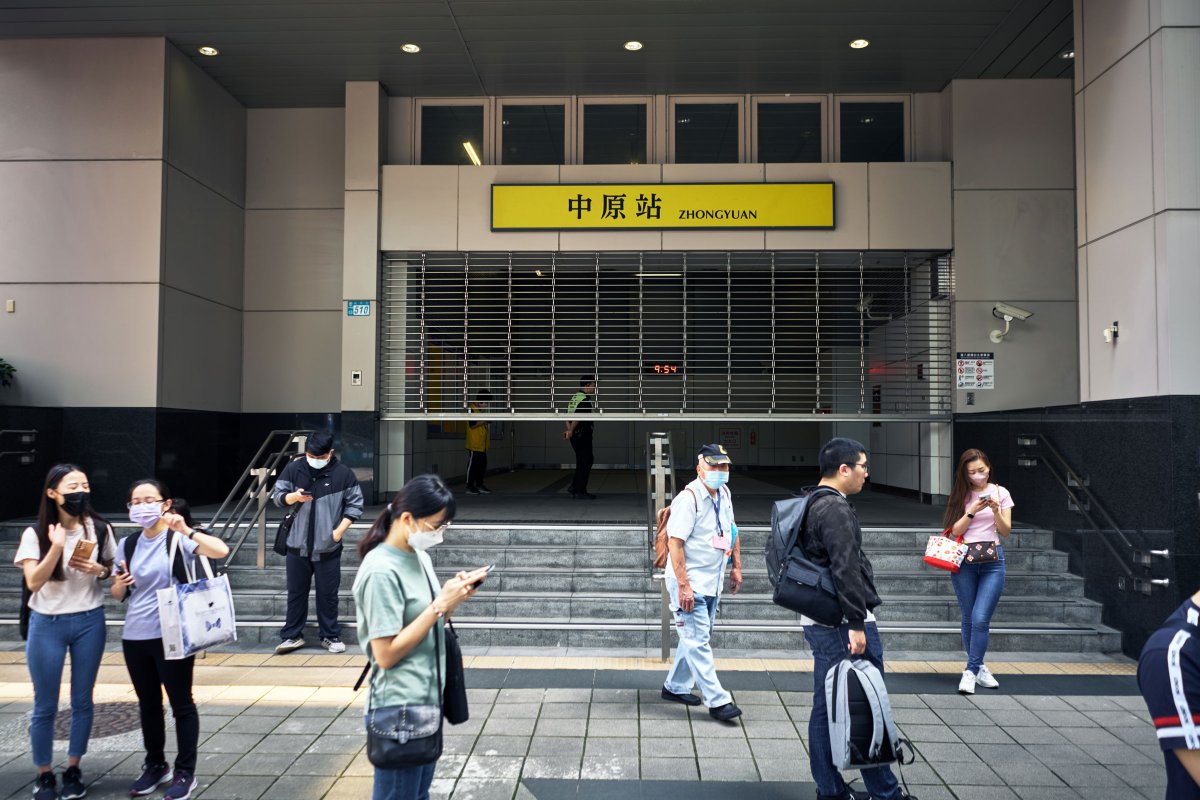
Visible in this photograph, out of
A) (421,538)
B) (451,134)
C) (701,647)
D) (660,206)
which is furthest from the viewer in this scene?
(451,134)

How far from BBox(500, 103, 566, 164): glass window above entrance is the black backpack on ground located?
797cm

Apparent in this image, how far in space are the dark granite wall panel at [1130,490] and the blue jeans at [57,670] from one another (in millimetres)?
6720

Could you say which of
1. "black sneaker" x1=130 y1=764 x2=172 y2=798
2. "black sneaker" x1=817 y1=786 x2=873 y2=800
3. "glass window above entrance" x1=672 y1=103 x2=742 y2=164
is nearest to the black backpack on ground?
"black sneaker" x1=817 y1=786 x2=873 y2=800

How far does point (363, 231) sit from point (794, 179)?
541 centimetres

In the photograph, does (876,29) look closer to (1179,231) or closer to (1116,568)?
(1179,231)

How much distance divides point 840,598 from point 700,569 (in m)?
1.57

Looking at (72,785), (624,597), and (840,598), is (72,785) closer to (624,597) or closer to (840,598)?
(840,598)

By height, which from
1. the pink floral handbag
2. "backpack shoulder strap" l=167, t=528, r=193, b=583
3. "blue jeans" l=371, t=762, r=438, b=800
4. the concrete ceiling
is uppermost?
the concrete ceiling

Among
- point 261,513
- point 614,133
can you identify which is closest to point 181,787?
point 261,513

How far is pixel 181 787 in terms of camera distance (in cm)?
369

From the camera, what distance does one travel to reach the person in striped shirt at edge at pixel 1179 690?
200 centimetres

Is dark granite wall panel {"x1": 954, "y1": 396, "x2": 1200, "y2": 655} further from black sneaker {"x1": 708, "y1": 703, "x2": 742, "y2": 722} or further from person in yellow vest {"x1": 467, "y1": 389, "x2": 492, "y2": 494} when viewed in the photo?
person in yellow vest {"x1": 467, "y1": 389, "x2": 492, "y2": 494}

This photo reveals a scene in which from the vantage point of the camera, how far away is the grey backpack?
3324mm

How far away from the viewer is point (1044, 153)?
32.7 feet
